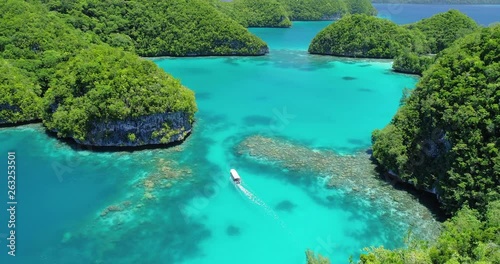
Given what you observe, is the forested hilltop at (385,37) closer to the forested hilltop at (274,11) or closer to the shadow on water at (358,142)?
the forested hilltop at (274,11)

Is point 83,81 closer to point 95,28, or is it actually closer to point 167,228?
point 167,228

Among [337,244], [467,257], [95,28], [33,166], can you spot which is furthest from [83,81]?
[95,28]

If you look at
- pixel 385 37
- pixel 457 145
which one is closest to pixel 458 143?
pixel 457 145

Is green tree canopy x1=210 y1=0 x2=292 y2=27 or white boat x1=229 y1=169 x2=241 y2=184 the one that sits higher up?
green tree canopy x1=210 y1=0 x2=292 y2=27

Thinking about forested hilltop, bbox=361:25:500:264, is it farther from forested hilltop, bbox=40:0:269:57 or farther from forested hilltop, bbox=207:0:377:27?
forested hilltop, bbox=207:0:377:27

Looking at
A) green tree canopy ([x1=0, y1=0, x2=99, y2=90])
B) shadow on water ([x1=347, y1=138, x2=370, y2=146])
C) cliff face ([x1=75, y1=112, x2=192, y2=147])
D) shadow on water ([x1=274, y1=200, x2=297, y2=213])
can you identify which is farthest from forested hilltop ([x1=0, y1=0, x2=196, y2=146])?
shadow on water ([x1=347, y1=138, x2=370, y2=146])

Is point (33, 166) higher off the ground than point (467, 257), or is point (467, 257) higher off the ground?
point (467, 257)
